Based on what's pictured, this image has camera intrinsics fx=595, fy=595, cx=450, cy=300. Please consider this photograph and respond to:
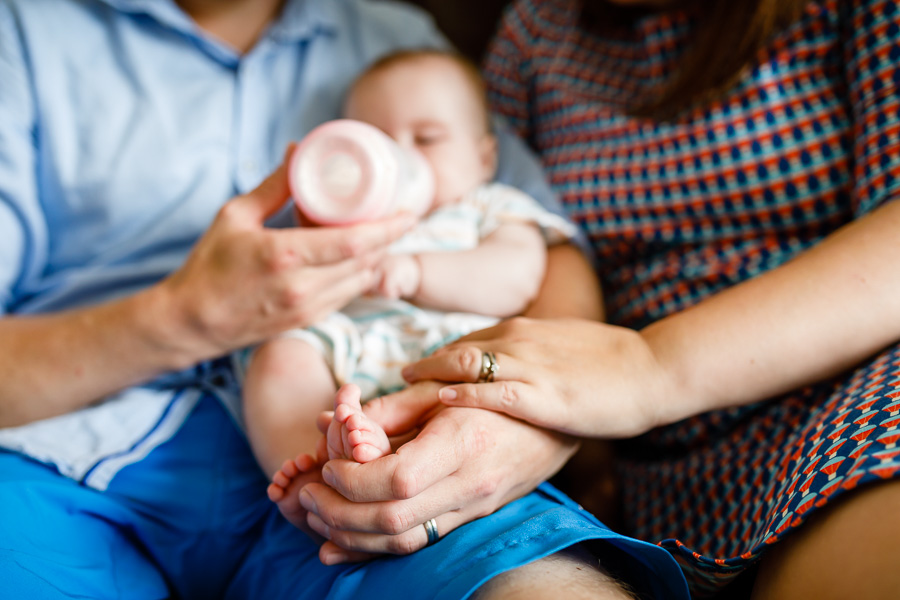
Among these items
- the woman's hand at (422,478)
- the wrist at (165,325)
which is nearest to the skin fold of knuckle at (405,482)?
the woman's hand at (422,478)

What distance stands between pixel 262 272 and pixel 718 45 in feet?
2.43

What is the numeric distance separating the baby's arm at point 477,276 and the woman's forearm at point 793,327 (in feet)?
0.89

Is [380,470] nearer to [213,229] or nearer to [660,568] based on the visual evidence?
[660,568]

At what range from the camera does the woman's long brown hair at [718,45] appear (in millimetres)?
847

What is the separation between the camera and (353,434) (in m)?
0.57

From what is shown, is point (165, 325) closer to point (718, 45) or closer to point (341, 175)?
point (341, 175)

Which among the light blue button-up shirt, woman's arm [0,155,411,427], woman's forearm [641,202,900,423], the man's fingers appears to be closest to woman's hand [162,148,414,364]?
woman's arm [0,155,411,427]

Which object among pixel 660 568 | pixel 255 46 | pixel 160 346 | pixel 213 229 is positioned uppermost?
pixel 255 46

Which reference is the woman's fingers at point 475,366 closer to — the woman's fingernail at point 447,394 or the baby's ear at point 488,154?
the woman's fingernail at point 447,394

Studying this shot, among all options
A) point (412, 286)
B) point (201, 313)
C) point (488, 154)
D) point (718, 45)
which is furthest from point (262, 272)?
point (718, 45)

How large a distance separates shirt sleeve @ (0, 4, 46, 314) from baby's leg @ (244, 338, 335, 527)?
0.42 metres

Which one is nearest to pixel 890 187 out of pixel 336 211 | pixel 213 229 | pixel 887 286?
pixel 887 286

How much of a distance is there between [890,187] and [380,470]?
2.27 ft

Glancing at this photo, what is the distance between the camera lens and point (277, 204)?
785mm
